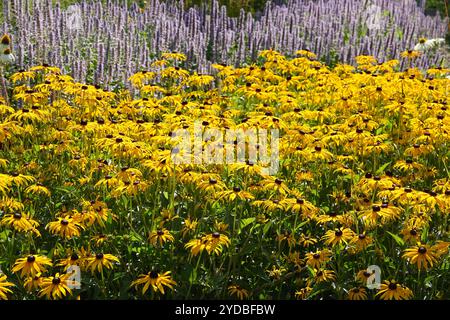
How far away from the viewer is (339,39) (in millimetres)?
9742

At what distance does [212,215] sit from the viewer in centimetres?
427

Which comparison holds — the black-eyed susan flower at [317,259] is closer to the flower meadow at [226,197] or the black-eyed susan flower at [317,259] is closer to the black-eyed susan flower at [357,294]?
the flower meadow at [226,197]

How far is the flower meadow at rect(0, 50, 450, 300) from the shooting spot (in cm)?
375

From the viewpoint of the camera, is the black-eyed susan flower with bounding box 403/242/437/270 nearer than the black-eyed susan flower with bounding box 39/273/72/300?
No

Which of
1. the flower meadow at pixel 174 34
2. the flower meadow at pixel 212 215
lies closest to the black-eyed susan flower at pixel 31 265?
the flower meadow at pixel 212 215

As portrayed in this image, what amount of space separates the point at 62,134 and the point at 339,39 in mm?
5983

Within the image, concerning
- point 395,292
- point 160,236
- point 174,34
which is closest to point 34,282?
point 160,236

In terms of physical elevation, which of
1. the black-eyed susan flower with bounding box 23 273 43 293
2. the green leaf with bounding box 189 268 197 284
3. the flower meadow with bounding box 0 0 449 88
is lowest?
the green leaf with bounding box 189 268 197 284

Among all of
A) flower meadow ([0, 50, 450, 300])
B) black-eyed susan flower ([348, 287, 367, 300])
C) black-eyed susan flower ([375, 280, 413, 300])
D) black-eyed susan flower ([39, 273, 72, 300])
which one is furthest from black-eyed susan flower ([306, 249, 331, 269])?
black-eyed susan flower ([39, 273, 72, 300])

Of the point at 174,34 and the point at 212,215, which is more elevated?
the point at 174,34

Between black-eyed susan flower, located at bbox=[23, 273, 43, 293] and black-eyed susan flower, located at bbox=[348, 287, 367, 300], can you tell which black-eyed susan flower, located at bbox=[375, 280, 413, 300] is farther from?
black-eyed susan flower, located at bbox=[23, 273, 43, 293]

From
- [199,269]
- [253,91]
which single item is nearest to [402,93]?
[253,91]

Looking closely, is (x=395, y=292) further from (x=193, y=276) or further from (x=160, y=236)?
(x=160, y=236)
